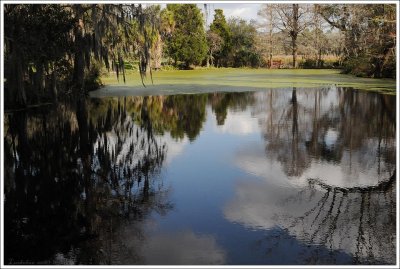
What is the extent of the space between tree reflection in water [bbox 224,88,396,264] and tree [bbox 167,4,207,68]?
32.2 metres

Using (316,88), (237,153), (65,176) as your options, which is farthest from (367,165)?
(316,88)

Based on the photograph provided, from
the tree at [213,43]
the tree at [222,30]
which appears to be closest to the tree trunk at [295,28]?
the tree at [222,30]

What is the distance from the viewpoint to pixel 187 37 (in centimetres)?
4456

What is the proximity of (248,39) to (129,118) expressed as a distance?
3933cm

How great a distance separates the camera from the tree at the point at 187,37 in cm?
4459

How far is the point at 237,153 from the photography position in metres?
9.05

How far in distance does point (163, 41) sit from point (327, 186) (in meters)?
37.8

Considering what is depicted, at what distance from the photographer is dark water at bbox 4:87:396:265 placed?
4.60m

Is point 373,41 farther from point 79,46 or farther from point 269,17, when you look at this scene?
point 269,17

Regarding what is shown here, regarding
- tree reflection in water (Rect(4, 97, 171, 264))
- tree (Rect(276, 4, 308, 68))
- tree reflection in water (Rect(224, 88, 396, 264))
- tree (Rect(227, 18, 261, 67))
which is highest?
tree (Rect(276, 4, 308, 68))

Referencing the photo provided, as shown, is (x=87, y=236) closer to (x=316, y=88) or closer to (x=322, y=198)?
(x=322, y=198)

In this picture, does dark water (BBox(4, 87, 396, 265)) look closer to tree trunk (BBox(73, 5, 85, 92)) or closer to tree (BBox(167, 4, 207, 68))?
tree trunk (BBox(73, 5, 85, 92))

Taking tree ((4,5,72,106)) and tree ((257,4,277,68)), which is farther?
tree ((257,4,277,68))

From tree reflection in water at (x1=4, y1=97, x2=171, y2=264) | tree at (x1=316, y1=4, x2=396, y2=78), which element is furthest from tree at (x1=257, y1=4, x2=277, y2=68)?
tree reflection in water at (x1=4, y1=97, x2=171, y2=264)
